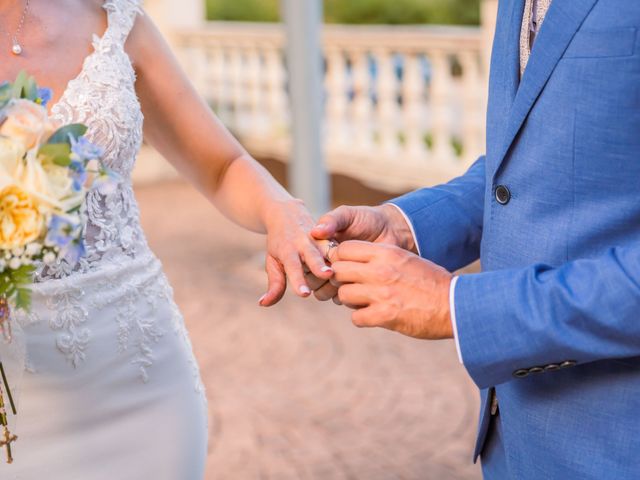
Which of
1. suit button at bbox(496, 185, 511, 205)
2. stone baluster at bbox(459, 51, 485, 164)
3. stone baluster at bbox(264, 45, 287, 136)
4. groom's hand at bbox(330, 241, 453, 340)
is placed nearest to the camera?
groom's hand at bbox(330, 241, 453, 340)

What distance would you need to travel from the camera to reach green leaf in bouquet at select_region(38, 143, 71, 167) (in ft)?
5.13

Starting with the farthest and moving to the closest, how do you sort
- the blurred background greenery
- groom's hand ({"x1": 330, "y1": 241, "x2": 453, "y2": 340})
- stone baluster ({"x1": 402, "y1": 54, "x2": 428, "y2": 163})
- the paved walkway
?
the blurred background greenery < stone baluster ({"x1": 402, "y1": 54, "x2": 428, "y2": 163}) < the paved walkway < groom's hand ({"x1": 330, "y1": 241, "x2": 453, "y2": 340})

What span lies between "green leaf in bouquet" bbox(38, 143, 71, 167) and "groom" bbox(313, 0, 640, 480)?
554mm

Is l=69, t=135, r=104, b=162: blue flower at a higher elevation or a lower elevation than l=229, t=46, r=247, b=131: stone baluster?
higher

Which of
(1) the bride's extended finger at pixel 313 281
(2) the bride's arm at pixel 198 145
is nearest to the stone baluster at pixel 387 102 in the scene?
(2) the bride's arm at pixel 198 145

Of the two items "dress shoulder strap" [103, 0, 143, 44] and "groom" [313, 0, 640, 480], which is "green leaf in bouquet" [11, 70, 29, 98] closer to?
"groom" [313, 0, 640, 480]

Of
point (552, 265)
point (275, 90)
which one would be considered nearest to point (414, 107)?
point (275, 90)

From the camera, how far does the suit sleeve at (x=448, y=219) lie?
7.20ft

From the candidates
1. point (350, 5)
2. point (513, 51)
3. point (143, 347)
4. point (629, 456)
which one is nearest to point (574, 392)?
point (629, 456)

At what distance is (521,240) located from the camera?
1828 mm

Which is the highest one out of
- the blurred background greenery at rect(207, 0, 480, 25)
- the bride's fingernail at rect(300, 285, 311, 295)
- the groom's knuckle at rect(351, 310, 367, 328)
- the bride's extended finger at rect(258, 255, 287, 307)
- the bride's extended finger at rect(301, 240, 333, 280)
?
the groom's knuckle at rect(351, 310, 367, 328)

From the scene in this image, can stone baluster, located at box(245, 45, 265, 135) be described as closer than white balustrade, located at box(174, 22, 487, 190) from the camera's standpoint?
No

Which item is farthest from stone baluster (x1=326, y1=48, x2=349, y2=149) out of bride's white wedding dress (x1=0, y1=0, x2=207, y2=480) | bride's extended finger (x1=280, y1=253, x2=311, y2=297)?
bride's extended finger (x1=280, y1=253, x2=311, y2=297)

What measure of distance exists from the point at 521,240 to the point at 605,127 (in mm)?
285
